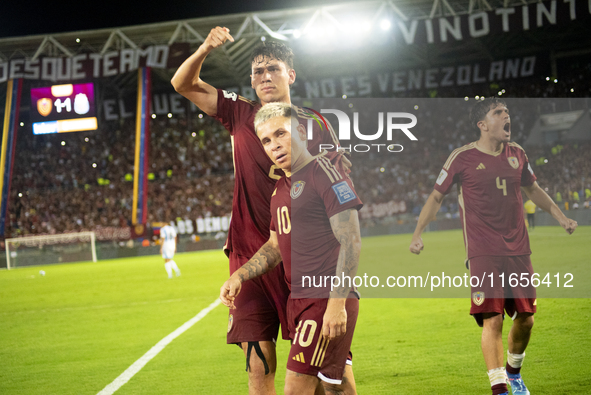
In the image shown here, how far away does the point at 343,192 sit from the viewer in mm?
2947

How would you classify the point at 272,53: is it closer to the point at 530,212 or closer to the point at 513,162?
the point at 513,162

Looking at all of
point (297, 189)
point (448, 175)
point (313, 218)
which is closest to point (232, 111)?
point (297, 189)

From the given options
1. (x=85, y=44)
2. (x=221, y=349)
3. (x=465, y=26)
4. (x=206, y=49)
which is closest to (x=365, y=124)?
(x=206, y=49)

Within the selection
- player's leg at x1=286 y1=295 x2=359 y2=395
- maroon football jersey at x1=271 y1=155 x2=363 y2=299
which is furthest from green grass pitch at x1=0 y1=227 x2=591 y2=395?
player's leg at x1=286 y1=295 x2=359 y2=395

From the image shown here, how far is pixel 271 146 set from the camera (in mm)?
3168

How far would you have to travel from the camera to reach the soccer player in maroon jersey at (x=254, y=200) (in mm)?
3623

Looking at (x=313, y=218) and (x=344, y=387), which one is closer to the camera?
(x=313, y=218)

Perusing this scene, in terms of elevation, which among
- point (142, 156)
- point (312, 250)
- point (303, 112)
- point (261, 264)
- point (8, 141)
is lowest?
point (261, 264)

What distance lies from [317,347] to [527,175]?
2.35 meters

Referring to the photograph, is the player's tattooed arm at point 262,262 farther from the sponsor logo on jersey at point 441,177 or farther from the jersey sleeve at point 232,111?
the sponsor logo on jersey at point 441,177

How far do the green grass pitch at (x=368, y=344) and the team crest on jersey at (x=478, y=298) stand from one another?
0.19 ft

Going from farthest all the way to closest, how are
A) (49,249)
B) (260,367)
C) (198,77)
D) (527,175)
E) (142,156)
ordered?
(142,156) → (49,249) → (527,175) → (260,367) → (198,77)

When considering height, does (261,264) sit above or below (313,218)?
below

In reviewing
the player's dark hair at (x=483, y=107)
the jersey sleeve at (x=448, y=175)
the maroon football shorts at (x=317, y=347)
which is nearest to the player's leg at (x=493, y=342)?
the jersey sleeve at (x=448, y=175)
